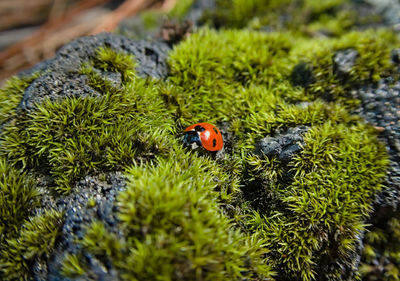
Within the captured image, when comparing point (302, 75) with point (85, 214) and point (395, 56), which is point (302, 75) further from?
point (85, 214)

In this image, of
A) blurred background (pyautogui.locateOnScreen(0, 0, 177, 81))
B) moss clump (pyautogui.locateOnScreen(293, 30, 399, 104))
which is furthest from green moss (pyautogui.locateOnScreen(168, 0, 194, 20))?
moss clump (pyautogui.locateOnScreen(293, 30, 399, 104))

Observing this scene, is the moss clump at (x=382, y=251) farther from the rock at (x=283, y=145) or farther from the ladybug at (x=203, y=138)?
the ladybug at (x=203, y=138)

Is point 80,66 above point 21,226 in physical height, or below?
above

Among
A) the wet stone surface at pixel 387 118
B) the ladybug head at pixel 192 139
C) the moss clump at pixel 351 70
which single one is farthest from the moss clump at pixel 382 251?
the ladybug head at pixel 192 139

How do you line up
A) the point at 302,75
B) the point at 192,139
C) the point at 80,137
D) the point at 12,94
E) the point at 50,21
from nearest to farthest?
the point at 80,137
the point at 192,139
the point at 12,94
the point at 302,75
the point at 50,21

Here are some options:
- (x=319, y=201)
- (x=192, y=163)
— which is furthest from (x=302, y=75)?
(x=192, y=163)

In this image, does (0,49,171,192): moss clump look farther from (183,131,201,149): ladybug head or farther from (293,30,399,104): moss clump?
(293,30,399,104): moss clump

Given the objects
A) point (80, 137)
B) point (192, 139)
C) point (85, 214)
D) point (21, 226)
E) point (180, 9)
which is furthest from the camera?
point (180, 9)
